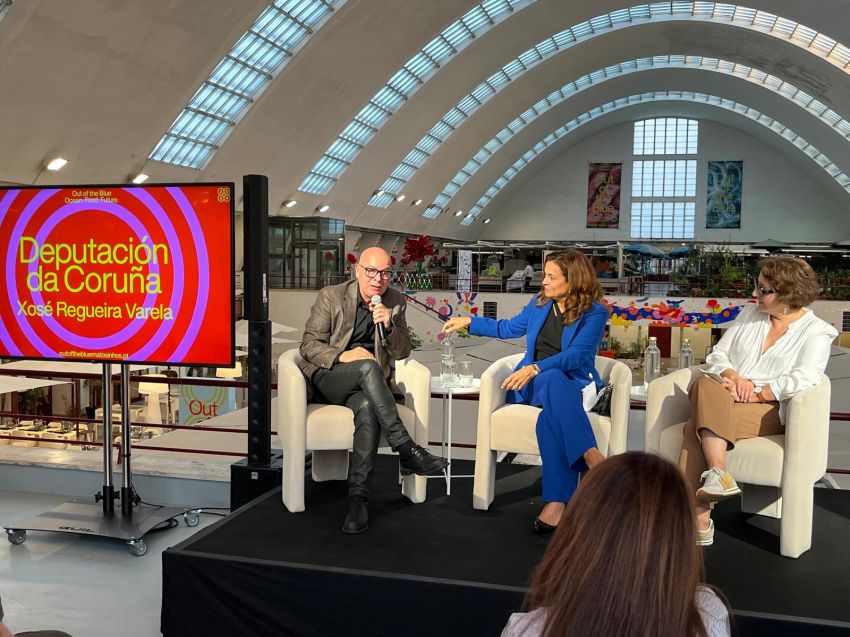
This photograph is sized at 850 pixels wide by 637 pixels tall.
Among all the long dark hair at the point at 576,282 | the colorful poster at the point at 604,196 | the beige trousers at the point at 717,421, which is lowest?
the beige trousers at the point at 717,421

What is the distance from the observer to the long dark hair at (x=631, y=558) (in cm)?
131

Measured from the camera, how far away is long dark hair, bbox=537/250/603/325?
173 inches

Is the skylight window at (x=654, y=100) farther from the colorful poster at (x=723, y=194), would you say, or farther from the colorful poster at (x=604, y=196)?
the colorful poster at (x=723, y=194)

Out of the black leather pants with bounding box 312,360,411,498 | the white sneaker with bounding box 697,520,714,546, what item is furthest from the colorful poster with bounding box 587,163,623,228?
the white sneaker with bounding box 697,520,714,546

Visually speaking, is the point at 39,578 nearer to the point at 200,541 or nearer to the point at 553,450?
the point at 200,541

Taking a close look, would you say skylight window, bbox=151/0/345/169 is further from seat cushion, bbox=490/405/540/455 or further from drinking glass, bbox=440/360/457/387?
seat cushion, bbox=490/405/540/455

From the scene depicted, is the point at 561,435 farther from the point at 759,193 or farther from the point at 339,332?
the point at 759,193

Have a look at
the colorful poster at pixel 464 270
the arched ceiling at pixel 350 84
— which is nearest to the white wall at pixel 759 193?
the arched ceiling at pixel 350 84

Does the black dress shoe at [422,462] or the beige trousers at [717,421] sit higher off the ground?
the beige trousers at [717,421]

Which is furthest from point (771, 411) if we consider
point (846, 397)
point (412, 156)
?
point (412, 156)

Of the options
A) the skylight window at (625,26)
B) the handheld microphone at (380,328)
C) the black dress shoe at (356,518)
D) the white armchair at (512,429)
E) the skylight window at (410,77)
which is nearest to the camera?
the black dress shoe at (356,518)

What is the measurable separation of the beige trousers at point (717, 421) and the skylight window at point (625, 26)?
27094 mm

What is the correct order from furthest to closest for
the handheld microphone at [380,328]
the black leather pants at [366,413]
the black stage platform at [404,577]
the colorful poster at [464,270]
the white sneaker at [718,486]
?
the colorful poster at [464,270] → the handheld microphone at [380,328] → the black leather pants at [366,413] → the white sneaker at [718,486] → the black stage platform at [404,577]

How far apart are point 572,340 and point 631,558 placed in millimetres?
3069
